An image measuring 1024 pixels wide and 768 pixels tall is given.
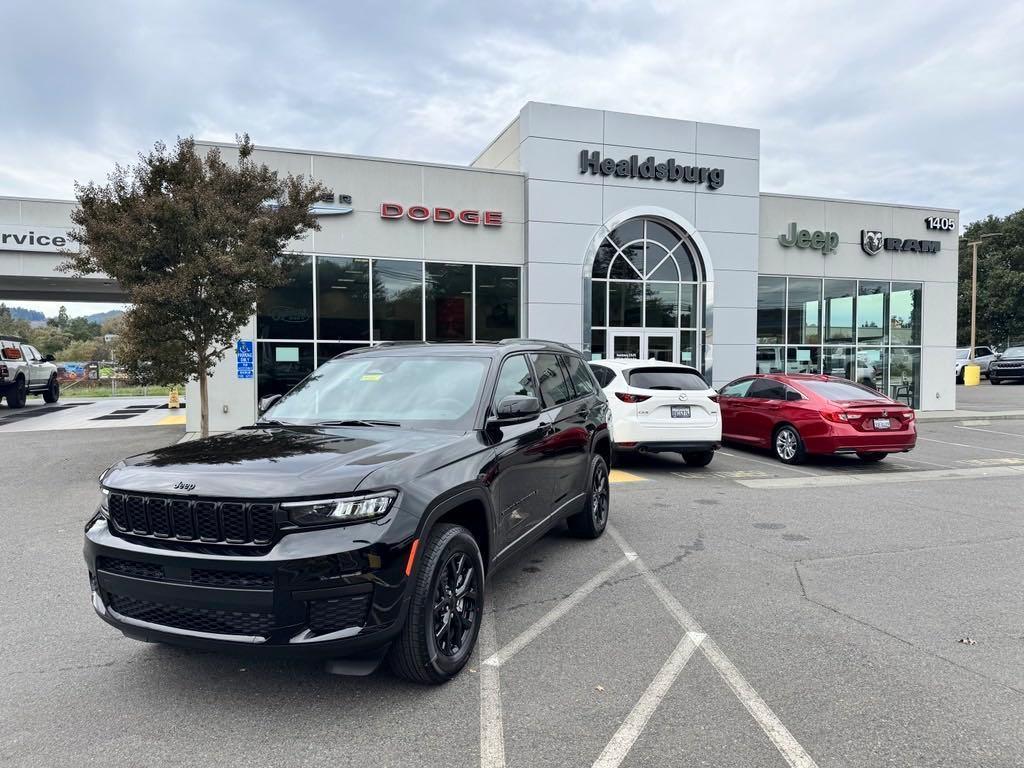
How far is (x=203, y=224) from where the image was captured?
10.0 meters

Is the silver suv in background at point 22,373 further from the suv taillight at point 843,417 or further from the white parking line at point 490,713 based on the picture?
the suv taillight at point 843,417

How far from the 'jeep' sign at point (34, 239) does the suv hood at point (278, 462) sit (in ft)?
51.0

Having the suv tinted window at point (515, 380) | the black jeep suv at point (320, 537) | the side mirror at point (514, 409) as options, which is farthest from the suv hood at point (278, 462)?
the suv tinted window at point (515, 380)

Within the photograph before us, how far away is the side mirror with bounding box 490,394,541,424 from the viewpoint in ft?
13.7

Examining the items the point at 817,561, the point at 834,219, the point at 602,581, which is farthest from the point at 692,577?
the point at 834,219

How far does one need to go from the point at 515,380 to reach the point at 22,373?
71.8ft

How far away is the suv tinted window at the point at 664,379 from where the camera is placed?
33.4 ft

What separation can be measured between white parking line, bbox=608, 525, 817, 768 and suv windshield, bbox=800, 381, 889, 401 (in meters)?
7.39

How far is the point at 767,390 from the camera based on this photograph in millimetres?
12164

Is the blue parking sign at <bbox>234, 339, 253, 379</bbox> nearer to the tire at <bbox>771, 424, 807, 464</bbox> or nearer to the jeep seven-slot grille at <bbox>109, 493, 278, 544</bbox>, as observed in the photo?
the tire at <bbox>771, 424, 807, 464</bbox>

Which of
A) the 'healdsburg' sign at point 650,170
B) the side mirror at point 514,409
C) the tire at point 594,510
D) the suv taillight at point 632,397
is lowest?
the tire at point 594,510

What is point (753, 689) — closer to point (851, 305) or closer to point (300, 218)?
point (300, 218)

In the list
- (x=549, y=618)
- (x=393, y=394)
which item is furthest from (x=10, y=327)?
(x=549, y=618)

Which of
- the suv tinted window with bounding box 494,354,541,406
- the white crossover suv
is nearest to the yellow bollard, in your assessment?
the white crossover suv
